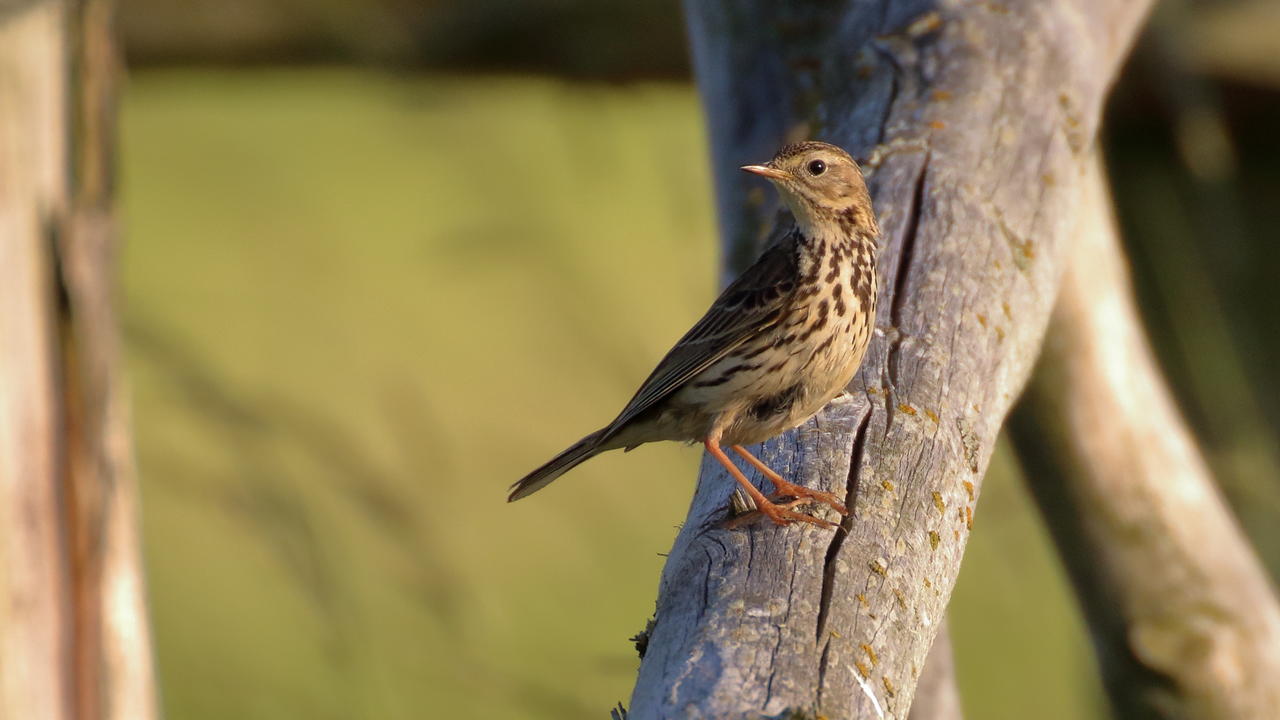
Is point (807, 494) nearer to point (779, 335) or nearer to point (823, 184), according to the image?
point (779, 335)

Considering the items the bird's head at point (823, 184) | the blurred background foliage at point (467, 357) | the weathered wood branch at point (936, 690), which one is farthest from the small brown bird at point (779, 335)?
the blurred background foliage at point (467, 357)

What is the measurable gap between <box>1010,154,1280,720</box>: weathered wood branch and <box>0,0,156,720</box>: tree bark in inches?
125

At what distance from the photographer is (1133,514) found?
4.90m

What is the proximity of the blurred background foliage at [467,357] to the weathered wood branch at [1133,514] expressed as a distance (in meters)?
2.43

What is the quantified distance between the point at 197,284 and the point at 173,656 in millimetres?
2483

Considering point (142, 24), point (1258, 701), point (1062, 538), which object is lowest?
point (1258, 701)

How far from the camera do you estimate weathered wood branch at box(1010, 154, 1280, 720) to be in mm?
4773

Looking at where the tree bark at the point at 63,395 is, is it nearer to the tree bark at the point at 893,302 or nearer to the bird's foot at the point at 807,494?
the tree bark at the point at 893,302

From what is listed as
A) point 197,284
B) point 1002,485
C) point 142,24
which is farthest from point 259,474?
point 1002,485

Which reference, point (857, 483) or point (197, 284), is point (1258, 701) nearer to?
point (857, 483)

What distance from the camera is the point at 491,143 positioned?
29.3ft

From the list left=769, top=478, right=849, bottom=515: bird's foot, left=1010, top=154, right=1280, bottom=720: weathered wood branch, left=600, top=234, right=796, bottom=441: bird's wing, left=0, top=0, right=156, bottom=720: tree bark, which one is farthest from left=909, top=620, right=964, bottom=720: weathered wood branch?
left=0, top=0, right=156, bottom=720: tree bark

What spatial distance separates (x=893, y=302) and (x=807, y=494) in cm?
76

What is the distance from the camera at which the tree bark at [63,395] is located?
448cm
